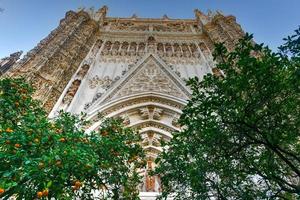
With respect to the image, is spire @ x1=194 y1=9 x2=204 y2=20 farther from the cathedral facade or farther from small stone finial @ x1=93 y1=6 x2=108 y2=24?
small stone finial @ x1=93 y1=6 x2=108 y2=24

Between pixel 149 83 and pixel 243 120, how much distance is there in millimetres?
6638

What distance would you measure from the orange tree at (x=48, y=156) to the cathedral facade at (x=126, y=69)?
3.42m

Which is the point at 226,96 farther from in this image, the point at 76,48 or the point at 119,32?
the point at 119,32

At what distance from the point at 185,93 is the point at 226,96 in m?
5.88

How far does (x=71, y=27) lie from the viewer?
476 inches

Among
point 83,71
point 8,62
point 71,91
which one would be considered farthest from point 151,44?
point 8,62

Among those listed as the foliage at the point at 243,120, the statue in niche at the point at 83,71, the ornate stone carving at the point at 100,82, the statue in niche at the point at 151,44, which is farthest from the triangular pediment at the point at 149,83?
the foliage at the point at 243,120

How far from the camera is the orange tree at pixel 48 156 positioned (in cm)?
262

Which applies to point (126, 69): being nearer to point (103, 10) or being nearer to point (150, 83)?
point (150, 83)

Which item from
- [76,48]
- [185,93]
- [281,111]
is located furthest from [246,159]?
[76,48]

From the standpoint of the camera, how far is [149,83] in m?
10.1

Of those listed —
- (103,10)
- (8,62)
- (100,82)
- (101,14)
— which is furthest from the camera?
(103,10)

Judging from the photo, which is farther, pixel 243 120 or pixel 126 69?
pixel 126 69

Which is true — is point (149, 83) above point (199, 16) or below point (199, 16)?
below
